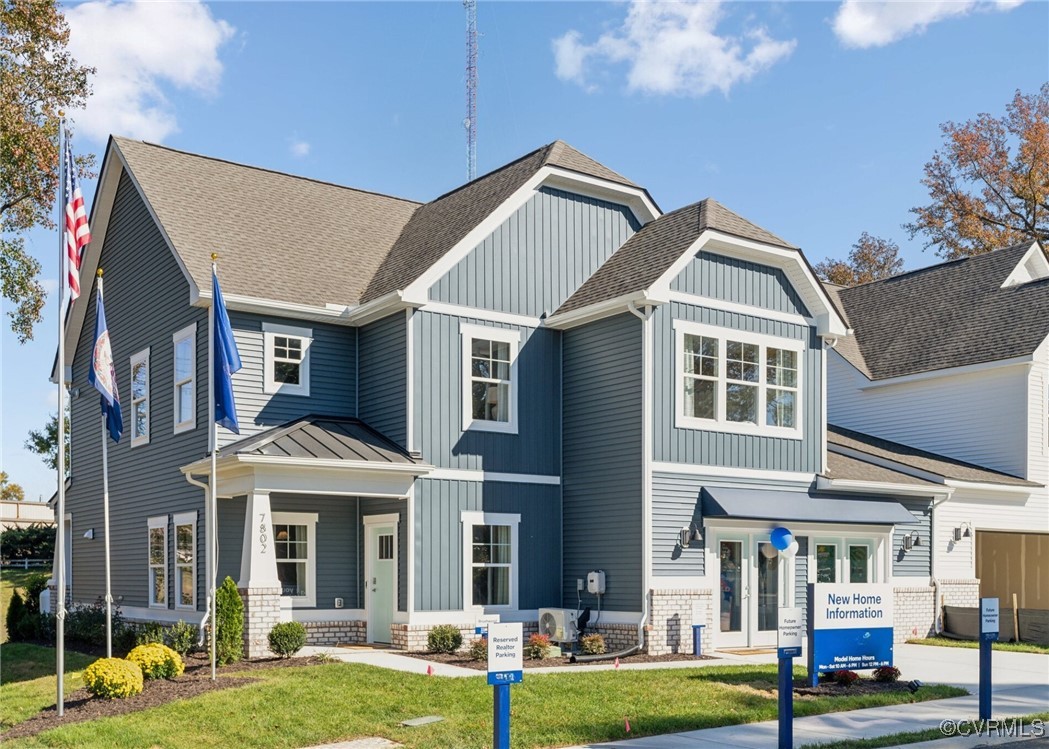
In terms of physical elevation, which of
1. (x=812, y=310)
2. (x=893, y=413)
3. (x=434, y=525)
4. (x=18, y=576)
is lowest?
(x=18, y=576)

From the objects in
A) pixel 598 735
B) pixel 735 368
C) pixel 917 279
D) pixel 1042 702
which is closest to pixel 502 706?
pixel 598 735

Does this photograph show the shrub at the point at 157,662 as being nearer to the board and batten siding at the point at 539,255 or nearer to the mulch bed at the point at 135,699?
the mulch bed at the point at 135,699

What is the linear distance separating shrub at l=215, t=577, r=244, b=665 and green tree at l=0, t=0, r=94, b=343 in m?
15.6

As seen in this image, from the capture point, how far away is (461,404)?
66.7ft

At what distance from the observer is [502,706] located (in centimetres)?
1005

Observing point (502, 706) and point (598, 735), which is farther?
point (598, 735)

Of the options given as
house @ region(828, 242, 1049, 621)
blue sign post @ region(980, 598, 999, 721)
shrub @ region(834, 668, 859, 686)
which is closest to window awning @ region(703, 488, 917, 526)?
house @ region(828, 242, 1049, 621)

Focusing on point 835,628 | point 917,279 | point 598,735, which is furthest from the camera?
point 917,279

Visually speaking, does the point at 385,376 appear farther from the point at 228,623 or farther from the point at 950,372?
the point at 950,372

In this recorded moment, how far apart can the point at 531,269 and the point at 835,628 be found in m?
9.64

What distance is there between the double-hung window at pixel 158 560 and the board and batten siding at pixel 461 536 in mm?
5561

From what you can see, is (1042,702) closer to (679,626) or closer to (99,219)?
(679,626)

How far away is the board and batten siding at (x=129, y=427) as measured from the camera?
69.3ft

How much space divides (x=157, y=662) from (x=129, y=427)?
981cm
